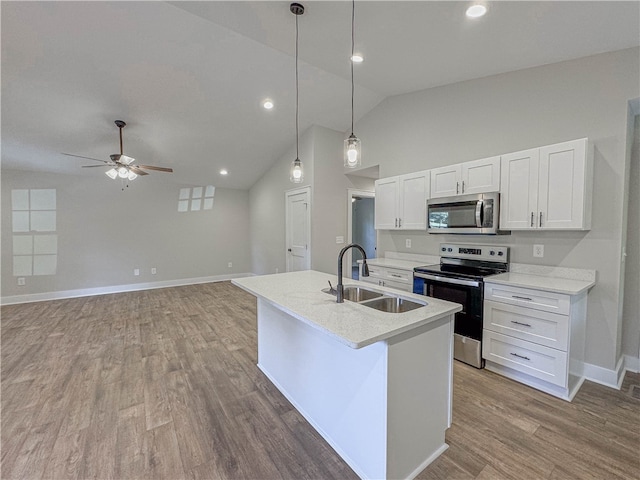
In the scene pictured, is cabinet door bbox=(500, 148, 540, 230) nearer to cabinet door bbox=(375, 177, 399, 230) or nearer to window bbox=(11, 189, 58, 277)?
cabinet door bbox=(375, 177, 399, 230)

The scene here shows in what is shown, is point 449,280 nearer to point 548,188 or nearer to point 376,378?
point 548,188

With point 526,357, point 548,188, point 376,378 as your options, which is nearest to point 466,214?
point 548,188

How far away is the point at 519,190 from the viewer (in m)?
2.59

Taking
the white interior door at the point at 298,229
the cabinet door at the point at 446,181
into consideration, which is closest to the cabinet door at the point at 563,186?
the cabinet door at the point at 446,181

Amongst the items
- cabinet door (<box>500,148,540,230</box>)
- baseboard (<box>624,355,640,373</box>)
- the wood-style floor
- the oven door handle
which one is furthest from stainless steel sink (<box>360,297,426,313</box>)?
baseboard (<box>624,355,640,373</box>)

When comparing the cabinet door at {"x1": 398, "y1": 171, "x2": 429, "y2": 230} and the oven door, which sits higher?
the cabinet door at {"x1": 398, "y1": 171, "x2": 429, "y2": 230}

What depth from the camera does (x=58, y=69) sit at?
2938 millimetres

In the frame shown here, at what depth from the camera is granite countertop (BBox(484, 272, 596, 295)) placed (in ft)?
6.97

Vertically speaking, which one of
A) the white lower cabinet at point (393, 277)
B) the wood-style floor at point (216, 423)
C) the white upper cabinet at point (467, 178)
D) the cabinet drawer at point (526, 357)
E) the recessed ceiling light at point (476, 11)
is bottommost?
the wood-style floor at point (216, 423)

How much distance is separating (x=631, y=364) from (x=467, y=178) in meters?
2.34

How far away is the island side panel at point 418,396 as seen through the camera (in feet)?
4.55

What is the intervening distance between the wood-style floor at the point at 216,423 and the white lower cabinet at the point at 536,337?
0.43ft

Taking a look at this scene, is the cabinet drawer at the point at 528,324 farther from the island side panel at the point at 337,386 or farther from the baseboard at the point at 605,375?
the island side panel at the point at 337,386

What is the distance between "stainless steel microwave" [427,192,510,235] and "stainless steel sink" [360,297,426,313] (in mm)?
1499
